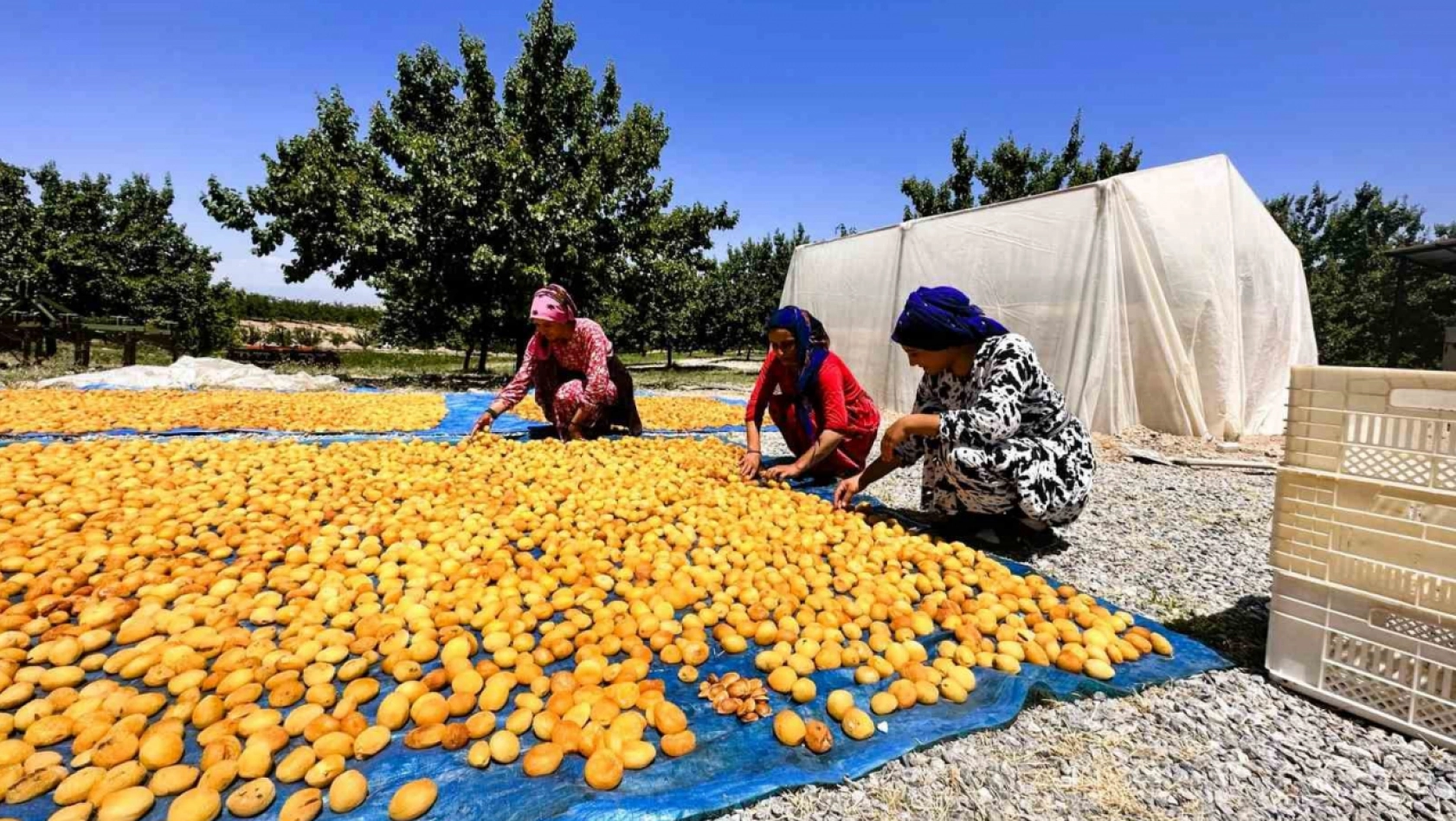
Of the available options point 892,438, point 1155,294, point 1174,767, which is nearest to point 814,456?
point 892,438

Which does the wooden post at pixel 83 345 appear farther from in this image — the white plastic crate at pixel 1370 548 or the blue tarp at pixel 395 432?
the white plastic crate at pixel 1370 548

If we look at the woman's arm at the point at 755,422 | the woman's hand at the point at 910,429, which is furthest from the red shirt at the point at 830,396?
the woman's hand at the point at 910,429

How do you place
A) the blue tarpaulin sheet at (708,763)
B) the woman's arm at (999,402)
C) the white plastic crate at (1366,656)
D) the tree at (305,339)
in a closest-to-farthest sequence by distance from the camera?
the blue tarpaulin sheet at (708,763) → the white plastic crate at (1366,656) → the woman's arm at (999,402) → the tree at (305,339)

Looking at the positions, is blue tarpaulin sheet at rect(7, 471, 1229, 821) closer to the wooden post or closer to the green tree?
the wooden post

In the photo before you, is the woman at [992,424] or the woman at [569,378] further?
the woman at [569,378]

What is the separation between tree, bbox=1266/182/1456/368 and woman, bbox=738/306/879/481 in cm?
1294

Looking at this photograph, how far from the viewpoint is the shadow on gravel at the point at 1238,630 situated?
1.85 meters

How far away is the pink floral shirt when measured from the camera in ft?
14.9

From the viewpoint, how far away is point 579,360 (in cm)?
485

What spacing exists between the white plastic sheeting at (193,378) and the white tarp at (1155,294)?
10.2 m

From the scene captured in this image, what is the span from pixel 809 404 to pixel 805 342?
44 cm

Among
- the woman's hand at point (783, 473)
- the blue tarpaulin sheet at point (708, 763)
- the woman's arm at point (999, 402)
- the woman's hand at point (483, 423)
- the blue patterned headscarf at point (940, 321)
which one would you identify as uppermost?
the blue patterned headscarf at point (940, 321)

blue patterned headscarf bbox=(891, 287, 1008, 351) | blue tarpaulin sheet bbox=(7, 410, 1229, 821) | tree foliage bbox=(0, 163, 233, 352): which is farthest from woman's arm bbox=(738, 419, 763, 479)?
tree foliage bbox=(0, 163, 233, 352)

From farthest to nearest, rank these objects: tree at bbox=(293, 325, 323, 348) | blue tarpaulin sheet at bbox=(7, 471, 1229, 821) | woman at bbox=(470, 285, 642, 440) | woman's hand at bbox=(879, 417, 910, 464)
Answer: tree at bbox=(293, 325, 323, 348), woman at bbox=(470, 285, 642, 440), woman's hand at bbox=(879, 417, 910, 464), blue tarpaulin sheet at bbox=(7, 471, 1229, 821)
